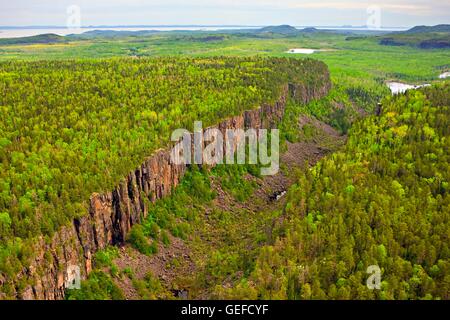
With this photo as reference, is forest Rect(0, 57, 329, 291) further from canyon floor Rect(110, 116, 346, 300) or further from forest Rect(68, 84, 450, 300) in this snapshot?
canyon floor Rect(110, 116, 346, 300)

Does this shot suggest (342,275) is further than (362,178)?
No

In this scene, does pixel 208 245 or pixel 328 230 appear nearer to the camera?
pixel 328 230

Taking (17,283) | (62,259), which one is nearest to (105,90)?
(62,259)

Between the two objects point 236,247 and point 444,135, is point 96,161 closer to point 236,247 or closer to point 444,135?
point 236,247

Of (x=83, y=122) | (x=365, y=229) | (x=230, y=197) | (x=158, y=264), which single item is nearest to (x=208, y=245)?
(x=158, y=264)

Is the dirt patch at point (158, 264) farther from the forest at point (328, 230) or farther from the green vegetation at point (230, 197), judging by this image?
the green vegetation at point (230, 197)

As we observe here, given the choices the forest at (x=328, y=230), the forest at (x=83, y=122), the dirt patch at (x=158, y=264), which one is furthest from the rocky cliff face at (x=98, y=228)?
the dirt patch at (x=158, y=264)

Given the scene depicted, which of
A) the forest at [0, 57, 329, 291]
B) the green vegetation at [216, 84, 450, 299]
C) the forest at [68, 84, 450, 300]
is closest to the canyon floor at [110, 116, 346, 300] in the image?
the forest at [68, 84, 450, 300]

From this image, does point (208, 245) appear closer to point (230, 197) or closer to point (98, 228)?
point (230, 197)

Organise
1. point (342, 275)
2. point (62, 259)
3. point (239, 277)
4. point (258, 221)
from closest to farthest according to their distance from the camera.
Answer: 1. point (342, 275)
2. point (62, 259)
3. point (239, 277)
4. point (258, 221)
